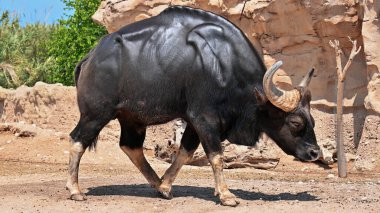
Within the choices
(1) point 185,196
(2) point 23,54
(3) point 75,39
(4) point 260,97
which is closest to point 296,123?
(4) point 260,97

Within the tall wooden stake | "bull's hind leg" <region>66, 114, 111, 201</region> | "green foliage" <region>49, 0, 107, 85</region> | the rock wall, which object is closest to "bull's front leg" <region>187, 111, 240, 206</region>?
"bull's hind leg" <region>66, 114, 111, 201</region>

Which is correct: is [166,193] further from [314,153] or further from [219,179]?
[314,153]

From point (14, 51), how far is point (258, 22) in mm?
12110

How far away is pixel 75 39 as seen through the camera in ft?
85.1

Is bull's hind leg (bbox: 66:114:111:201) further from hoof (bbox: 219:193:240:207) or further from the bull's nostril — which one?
the bull's nostril

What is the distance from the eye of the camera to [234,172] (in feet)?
47.1

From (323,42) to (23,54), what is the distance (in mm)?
14139

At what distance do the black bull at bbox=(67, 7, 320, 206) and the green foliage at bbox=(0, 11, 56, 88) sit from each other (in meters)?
17.5

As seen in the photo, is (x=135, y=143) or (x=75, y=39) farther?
(x=75, y=39)

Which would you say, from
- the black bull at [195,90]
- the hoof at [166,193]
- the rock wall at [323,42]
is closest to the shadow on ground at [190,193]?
the hoof at [166,193]

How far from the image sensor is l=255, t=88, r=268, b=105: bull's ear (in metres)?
8.21

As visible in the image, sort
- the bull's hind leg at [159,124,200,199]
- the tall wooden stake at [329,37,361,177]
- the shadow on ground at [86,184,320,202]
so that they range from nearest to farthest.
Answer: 1. the shadow on ground at [86,184,320,202]
2. the bull's hind leg at [159,124,200,199]
3. the tall wooden stake at [329,37,361,177]

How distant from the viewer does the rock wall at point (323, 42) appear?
15.9m

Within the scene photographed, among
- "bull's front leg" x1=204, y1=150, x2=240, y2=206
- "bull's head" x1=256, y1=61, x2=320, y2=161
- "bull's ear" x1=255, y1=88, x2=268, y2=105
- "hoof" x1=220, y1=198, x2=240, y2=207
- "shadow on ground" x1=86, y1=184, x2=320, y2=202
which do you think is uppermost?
"bull's ear" x1=255, y1=88, x2=268, y2=105
